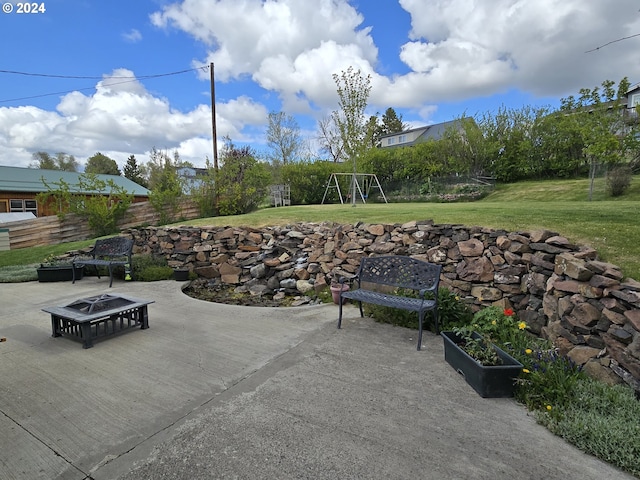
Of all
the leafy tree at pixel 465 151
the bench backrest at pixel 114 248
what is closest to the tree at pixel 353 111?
the bench backrest at pixel 114 248

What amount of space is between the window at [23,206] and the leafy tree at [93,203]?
38.3 ft

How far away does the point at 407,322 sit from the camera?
13.2 ft

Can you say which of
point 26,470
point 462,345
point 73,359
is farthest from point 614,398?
point 73,359

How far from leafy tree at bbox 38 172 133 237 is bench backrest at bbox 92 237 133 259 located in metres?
5.27

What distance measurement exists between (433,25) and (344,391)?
8.53 m

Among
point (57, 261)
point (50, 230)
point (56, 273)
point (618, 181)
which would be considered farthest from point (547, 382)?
point (50, 230)

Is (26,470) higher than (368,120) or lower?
lower

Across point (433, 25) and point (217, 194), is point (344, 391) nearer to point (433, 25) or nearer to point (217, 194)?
point (433, 25)

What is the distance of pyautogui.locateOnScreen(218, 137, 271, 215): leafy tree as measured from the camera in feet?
41.2

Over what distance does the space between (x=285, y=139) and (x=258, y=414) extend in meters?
27.4

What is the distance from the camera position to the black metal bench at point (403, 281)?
3525 millimetres

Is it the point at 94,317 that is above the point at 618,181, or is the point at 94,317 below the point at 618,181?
below

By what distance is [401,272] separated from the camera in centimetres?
404

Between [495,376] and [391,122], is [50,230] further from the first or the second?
[391,122]
